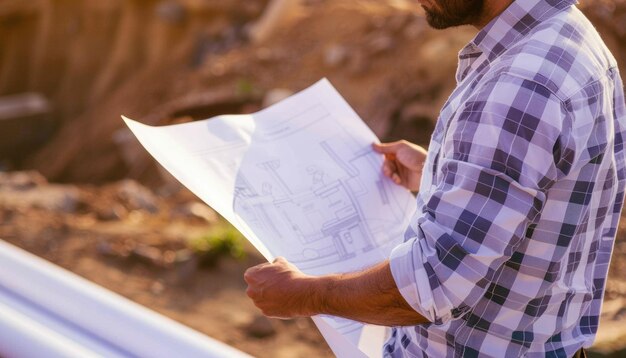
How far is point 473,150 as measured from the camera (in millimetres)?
1142

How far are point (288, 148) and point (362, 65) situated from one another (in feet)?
17.8

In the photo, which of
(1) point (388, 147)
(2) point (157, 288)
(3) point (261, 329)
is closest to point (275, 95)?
(2) point (157, 288)

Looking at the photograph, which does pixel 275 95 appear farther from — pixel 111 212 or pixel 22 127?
pixel 22 127

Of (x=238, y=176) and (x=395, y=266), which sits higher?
(x=395, y=266)

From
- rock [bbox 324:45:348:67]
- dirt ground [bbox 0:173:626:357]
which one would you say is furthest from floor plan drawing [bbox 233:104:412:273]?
rock [bbox 324:45:348:67]

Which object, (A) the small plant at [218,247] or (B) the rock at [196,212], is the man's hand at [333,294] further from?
(B) the rock at [196,212]

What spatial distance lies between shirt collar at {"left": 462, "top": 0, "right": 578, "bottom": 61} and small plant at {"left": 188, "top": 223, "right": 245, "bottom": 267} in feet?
11.8

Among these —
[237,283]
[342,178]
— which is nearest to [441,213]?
[342,178]

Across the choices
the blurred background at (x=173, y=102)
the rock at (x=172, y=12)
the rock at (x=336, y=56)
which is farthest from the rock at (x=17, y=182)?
the rock at (x=172, y=12)

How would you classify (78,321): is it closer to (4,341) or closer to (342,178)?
(4,341)

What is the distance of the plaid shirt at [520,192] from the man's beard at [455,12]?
0.04 metres

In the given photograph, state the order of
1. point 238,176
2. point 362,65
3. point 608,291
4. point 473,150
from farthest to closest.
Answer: point 362,65 < point 608,291 < point 238,176 < point 473,150

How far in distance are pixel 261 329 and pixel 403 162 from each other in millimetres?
2475

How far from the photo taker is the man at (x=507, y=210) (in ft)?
3.71
